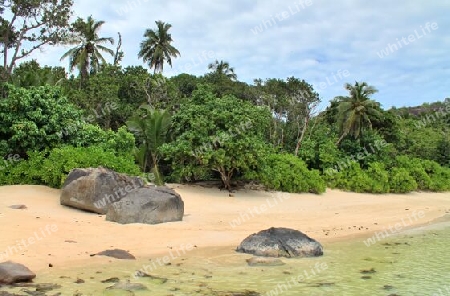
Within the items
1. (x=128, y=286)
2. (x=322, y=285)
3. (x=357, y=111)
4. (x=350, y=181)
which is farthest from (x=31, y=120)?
(x=357, y=111)

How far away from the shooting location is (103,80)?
1280 inches

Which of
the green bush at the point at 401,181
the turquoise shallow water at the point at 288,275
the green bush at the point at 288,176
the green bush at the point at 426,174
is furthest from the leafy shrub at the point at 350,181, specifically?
the turquoise shallow water at the point at 288,275

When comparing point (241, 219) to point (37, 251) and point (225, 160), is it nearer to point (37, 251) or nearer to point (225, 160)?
point (225, 160)

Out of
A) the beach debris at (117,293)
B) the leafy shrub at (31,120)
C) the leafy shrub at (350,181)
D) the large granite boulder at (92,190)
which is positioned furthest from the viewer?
the leafy shrub at (350,181)

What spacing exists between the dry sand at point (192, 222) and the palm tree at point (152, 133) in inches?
105

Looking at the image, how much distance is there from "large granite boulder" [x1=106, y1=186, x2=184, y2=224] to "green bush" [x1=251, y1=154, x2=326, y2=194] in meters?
8.82

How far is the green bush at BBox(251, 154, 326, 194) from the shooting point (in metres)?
22.8

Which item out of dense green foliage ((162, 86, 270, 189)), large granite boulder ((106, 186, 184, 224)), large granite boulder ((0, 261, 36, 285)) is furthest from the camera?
dense green foliage ((162, 86, 270, 189))

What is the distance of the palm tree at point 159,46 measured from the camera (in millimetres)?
47625

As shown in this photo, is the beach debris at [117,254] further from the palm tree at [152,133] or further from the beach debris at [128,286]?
the palm tree at [152,133]

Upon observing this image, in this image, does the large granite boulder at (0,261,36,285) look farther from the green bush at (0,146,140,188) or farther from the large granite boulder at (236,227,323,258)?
the green bush at (0,146,140,188)

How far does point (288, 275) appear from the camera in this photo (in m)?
9.07

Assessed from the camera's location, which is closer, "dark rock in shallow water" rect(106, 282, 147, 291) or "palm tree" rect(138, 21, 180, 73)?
"dark rock in shallow water" rect(106, 282, 147, 291)

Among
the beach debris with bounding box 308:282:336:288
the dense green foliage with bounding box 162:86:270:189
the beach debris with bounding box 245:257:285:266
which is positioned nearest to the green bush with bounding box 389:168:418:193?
the dense green foliage with bounding box 162:86:270:189
